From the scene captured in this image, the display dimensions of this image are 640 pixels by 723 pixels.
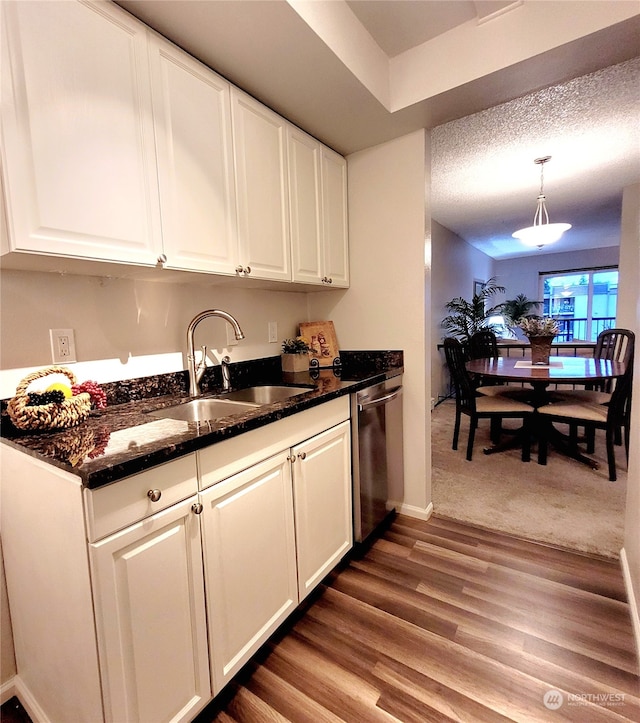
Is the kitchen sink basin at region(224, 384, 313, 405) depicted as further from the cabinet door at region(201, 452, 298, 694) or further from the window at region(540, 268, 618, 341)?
the window at region(540, 268, 618, 341)

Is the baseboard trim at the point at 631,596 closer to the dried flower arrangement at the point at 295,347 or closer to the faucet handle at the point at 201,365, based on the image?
the dried flower arrangement at the point at 295,347

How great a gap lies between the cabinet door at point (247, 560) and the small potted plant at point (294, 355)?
0.88 m

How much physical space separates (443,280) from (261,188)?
4066 mm

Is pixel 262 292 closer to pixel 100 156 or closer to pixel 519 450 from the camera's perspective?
pixel 100 156

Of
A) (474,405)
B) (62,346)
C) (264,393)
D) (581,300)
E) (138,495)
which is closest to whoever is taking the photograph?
(138,495)

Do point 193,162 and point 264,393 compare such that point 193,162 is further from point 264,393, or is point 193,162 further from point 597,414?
point 597,414

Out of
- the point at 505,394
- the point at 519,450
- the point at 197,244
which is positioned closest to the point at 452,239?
the point at 505,394

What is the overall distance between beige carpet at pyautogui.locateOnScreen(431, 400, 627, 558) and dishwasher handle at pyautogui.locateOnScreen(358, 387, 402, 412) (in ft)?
2.71

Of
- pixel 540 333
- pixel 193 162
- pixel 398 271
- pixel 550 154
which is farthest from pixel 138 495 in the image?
pixel 550 154

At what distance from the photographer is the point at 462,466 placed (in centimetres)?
290

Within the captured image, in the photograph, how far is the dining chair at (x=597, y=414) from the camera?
2.58 metres

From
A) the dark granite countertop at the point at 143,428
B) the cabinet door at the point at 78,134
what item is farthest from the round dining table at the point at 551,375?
the cabinet door at the point at 78,134

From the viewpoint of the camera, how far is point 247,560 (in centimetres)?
118

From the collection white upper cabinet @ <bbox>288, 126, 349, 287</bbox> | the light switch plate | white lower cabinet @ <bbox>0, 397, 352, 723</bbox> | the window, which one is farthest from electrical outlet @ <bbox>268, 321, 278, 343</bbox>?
the window
